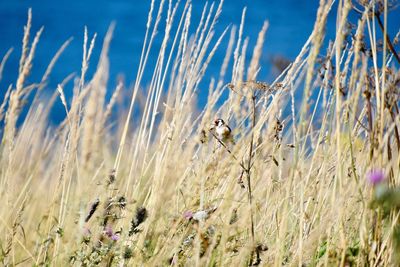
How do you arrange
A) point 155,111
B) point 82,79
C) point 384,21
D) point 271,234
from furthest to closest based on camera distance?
point 155,111
point 82,79
point 271,234
point 384,21

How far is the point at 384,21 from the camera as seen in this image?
1.16 metres

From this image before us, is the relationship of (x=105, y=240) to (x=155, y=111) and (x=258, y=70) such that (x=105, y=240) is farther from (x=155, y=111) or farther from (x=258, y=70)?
(x=258, y=70)

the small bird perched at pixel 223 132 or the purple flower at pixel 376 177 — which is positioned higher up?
the small bird perched at pixel 223 132

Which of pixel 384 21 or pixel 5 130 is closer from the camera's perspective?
pixel 384 21

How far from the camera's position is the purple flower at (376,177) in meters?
1.13

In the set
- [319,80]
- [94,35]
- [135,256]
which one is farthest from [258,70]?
[135,256]

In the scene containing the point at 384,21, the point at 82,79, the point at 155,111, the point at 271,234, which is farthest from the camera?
the point at 155,111

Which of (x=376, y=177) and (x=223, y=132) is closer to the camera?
(x=376, y=177)

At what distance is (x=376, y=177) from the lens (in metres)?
1.14

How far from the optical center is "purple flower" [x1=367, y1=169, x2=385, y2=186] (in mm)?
1134

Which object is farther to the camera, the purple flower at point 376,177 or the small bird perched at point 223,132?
the small bird perched at point 223,132

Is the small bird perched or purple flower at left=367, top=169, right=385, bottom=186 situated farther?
the small bird perched

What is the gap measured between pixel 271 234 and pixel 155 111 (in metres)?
0.51

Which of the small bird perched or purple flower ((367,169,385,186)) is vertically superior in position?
the small bird perched
